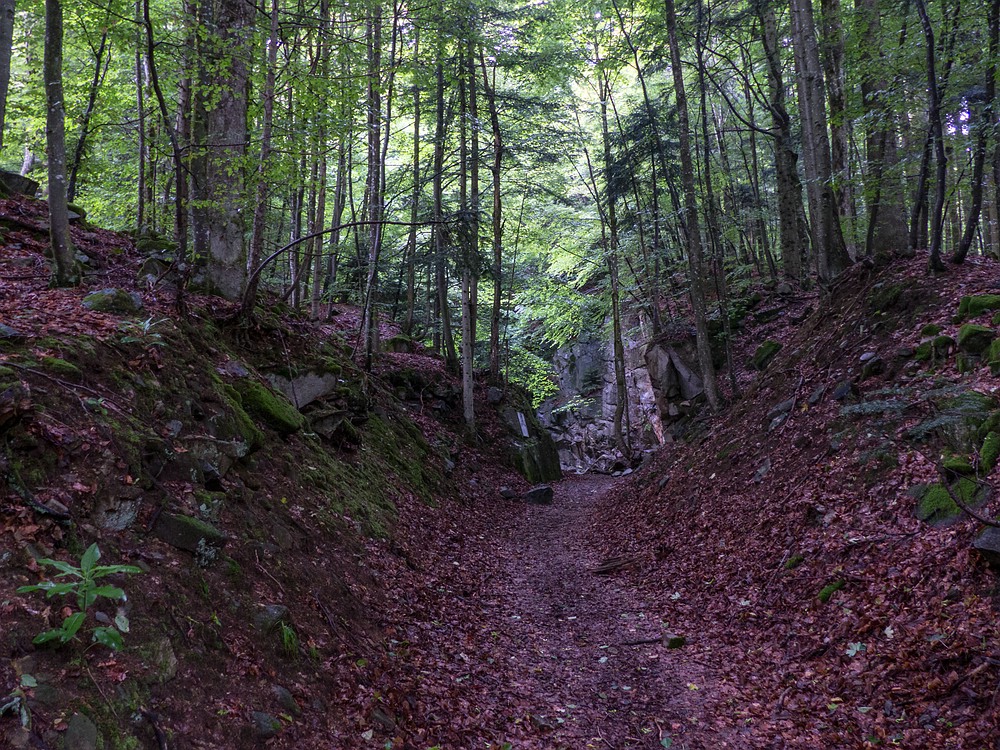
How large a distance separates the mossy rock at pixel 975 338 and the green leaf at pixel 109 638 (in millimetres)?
8488

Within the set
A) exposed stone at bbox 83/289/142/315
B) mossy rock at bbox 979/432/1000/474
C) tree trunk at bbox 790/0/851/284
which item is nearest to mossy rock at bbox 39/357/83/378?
exposed stone at bbox 83/289/142/315

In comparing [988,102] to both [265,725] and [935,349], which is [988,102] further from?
[265,725]

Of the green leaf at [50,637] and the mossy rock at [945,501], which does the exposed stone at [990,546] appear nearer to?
the mossy rock at [945,501]

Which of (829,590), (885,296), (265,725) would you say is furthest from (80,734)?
(885,296)

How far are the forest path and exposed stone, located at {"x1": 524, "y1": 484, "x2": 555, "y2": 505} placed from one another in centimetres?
576

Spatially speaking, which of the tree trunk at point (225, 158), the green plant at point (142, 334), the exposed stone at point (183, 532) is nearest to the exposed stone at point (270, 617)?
the exposed stone at point (183, 532)

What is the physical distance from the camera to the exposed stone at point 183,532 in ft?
14.2

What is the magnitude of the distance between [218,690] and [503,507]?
35.8 ft

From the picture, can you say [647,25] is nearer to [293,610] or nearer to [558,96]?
[558,96]

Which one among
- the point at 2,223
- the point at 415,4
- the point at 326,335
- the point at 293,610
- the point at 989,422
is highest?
the point at 415,4

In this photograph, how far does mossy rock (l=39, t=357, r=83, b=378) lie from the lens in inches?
181

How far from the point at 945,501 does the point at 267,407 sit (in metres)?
7.57

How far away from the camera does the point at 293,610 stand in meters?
4.89

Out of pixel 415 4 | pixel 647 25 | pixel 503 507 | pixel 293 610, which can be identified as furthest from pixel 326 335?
pixel 647 25
